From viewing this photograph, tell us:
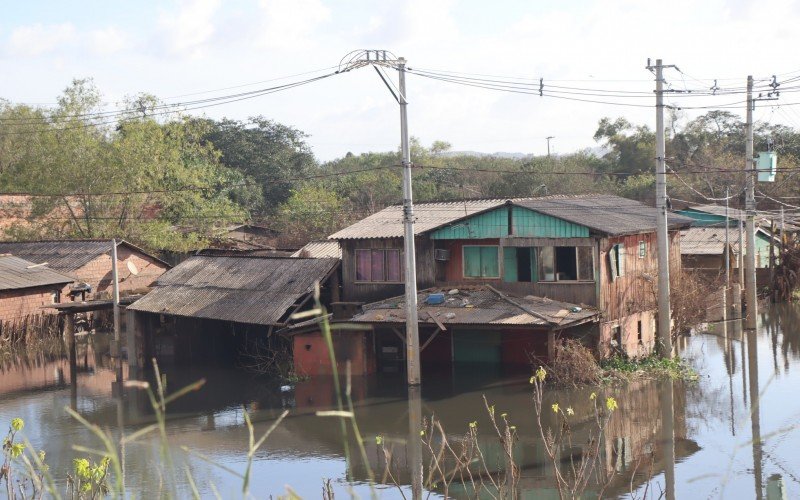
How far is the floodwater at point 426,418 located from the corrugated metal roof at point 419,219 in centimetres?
360

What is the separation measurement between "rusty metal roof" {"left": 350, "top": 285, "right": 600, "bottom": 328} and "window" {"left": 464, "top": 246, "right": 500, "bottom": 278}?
1.59ft

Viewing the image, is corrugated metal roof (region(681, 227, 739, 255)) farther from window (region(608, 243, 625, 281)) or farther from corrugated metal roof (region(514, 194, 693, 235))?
window (region(608, 243, 625, 281))

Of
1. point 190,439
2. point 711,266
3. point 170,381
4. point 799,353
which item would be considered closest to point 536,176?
point 711,266

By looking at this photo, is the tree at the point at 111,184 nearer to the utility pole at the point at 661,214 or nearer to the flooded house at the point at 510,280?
the flooded house at the point at 510,280

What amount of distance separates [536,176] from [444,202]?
2294cm

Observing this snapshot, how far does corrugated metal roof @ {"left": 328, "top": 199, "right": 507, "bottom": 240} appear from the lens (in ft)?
73.2

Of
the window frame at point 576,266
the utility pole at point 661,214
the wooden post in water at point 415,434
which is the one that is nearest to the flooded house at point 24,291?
the wooden post in water at point 415,434

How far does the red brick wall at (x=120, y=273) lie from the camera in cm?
3077

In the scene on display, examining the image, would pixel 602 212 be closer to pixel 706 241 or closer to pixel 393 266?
pixel 393 266

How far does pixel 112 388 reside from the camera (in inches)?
855

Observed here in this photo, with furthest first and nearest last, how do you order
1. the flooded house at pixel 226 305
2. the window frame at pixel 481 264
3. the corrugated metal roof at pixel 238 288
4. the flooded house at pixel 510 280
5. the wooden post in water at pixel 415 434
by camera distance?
1. the flooded house at pixel 226 305
2. the corrugated metal roof at pixel 238 288
3. the window frame at pixel 481 264
4. the flooded house at pixel 510 280
5. the wooden post in water at pixel 415 434

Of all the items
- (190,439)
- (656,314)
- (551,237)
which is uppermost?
(551,237)

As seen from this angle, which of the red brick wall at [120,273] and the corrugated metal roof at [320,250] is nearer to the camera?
the corrugated metal roof at [320,250]

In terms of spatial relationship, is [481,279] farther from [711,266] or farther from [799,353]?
[711,266]
